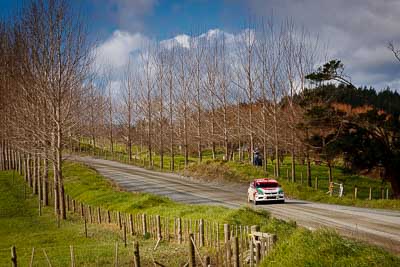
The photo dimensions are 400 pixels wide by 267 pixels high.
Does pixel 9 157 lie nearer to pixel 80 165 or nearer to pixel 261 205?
pixel 80 165

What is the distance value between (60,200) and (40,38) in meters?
11.4

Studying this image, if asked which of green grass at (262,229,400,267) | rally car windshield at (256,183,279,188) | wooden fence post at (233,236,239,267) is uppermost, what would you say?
green grass at (262,229,400,267)

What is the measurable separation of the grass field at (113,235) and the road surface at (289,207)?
128 inches

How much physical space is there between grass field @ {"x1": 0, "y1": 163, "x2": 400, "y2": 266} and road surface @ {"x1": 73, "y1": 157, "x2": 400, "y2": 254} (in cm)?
326

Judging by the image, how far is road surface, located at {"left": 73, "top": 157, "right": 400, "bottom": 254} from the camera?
18.8 metres

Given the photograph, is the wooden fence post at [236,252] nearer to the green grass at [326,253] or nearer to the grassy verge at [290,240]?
the grassy verge at [290,240]

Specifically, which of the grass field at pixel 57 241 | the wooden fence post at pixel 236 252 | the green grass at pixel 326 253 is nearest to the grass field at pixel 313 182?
the grass field at pixel 57 241

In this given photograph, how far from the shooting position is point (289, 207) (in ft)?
93.7

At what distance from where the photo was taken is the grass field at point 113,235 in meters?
9.05

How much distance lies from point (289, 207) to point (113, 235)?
35.8ft

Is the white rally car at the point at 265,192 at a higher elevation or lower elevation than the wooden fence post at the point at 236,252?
lower

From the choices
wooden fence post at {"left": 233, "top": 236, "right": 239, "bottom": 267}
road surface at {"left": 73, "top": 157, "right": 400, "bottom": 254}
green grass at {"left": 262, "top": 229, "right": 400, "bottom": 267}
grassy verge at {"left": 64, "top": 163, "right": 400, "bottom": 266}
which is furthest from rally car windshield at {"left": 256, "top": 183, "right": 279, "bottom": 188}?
green grass at {"left": 262, "top": 229, "right": 400, "bottom": 267}

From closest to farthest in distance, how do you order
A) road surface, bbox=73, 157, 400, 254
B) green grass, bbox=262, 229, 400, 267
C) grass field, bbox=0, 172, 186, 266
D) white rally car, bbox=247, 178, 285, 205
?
green grass, bbox=262, 229, 400, 267, grass field, bbox=0, 172, 186, 266, road surface, bbox=73, 157, 400, 254, white rally car, bbox=247, 178, 285, 205

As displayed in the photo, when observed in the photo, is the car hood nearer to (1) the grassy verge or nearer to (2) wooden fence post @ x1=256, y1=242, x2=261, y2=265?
(1) the grassy verge
